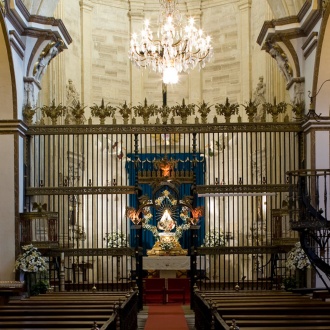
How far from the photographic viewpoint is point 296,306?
9484 millimetres

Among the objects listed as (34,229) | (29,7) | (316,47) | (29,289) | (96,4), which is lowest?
(29,289)

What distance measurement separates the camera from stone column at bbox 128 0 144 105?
2373cm

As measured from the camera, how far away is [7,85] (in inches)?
561

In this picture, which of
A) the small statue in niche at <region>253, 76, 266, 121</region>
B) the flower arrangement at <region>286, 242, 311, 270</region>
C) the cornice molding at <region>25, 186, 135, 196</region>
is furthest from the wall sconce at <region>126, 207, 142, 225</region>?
the small statue in niche at <region>253, 76, 266, 121</region>

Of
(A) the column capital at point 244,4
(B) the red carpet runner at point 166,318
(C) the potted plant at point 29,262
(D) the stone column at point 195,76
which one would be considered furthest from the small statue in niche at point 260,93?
(C) the potted plant at point 29,262

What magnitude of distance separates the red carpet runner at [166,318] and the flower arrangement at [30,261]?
219cm

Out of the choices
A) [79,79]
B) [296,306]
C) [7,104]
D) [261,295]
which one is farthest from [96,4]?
[296,306]

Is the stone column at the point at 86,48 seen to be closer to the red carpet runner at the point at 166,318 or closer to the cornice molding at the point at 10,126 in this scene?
the cornice molding at the point at 10,126

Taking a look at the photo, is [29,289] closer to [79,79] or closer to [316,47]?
[316,47]

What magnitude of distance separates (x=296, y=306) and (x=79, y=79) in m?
14.2

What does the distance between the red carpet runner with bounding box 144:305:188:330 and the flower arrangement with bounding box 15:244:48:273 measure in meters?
2.19

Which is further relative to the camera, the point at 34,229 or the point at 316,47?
the point at 34,229

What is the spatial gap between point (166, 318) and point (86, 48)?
1106 centimetres

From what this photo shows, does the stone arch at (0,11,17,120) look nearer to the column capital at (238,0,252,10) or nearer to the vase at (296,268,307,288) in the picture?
the vase at (296,268,307,288)
